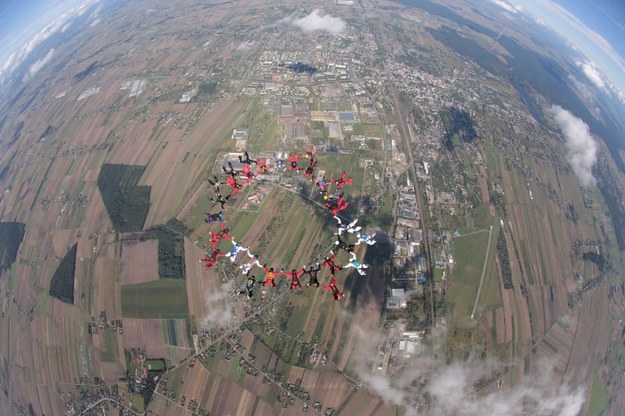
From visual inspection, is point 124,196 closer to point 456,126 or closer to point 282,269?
point 282,269

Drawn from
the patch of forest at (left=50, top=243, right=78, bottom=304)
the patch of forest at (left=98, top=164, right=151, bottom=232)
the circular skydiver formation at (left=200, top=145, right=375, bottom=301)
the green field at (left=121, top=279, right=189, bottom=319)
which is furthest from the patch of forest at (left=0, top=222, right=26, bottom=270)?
the circular skydiver formation at (left=200, top=145, right=375, bottom=301)

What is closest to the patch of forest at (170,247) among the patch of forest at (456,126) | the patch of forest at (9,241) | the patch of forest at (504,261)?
the patch of forest at (9,241)

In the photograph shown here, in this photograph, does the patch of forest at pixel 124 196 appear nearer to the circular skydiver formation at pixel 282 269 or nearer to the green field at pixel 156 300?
the green field at pixel 156 300

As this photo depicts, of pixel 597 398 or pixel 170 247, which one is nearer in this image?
pixel 597 398

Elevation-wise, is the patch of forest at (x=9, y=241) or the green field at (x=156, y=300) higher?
the green field at (x=156, y=300)

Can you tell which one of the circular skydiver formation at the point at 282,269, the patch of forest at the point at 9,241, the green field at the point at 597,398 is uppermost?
the circular skydiver formation at the point at 282,269

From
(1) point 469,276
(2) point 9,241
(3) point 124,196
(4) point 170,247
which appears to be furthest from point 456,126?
(2) point 9,241
